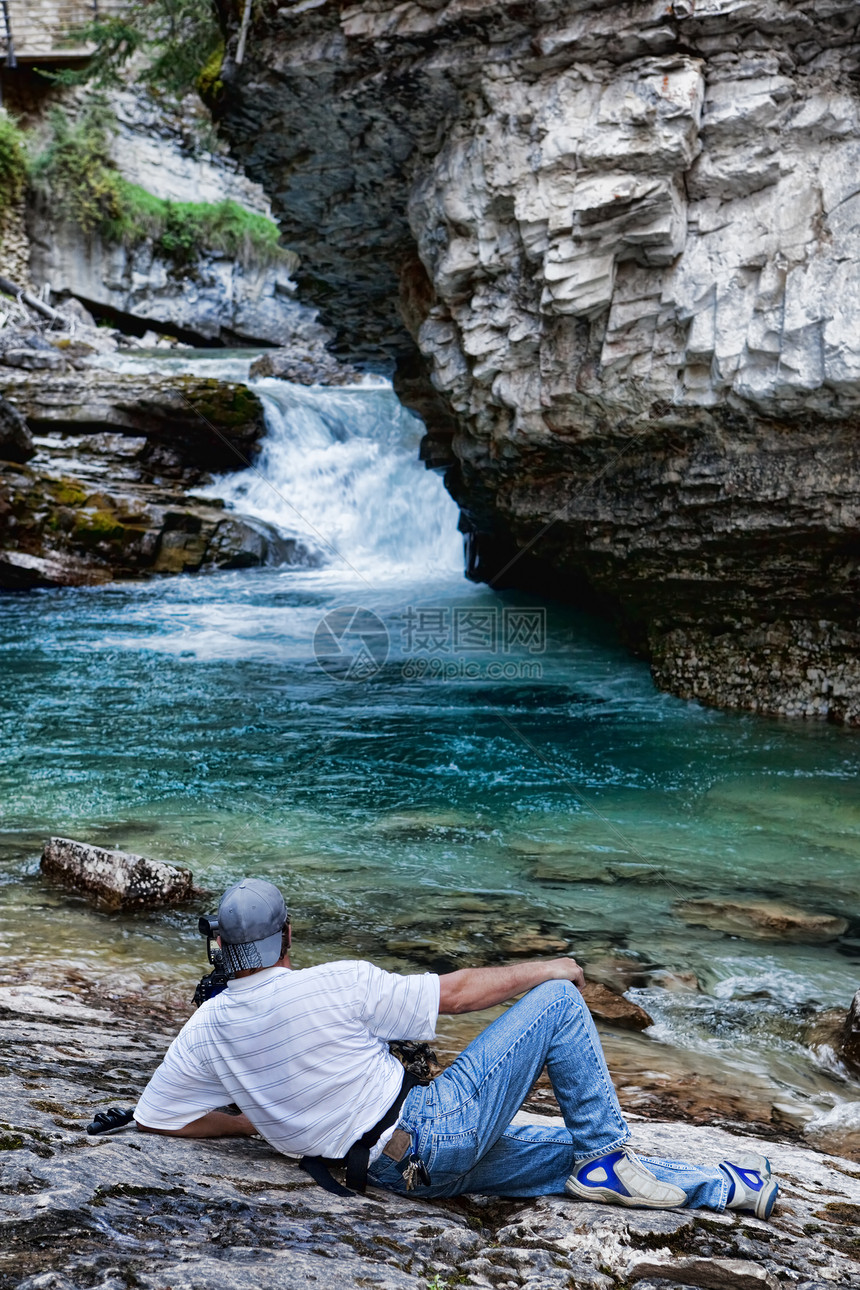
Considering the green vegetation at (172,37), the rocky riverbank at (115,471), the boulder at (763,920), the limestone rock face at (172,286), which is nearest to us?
the boulder at (763,920)

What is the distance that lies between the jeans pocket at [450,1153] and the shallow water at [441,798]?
1.49 metres

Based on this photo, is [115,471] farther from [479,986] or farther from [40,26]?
[40,26]

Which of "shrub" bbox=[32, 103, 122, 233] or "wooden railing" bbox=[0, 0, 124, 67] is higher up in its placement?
"wooden railing" bbox=[0, 0, 124, 67]

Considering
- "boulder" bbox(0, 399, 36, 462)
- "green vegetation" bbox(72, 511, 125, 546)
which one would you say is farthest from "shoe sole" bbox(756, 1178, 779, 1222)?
"boulder" bbox(0, 399, 36, 462)

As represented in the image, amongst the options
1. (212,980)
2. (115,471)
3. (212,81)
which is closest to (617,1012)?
(212,980)

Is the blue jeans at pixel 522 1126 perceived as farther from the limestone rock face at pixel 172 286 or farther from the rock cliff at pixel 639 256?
the limestone rock face at pixel 172 286

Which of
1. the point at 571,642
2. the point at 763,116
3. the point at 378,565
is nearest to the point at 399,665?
the point at 571,642

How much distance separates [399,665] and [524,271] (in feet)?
16.6

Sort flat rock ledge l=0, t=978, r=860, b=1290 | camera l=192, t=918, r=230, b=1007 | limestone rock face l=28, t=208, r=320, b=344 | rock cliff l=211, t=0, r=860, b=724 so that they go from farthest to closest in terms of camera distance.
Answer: limestone rock face l=28, t=208, r=320, b=344
rock cliff l=211, t=0, r=860, b=724
camera l=192, t=918, r=230, b=1007
flat rock ledge l=0, t=978, r=860, b=1290

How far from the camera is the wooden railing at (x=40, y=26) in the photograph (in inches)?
1033

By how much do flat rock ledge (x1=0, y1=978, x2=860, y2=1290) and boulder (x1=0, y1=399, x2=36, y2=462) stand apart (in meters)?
15.2

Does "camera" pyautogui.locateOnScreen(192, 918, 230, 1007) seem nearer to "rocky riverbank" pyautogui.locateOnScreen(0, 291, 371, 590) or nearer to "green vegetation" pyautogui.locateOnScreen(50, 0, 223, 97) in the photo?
"green vegetation" pyautogui.locateOnScreen(50, 0, 223, 97)

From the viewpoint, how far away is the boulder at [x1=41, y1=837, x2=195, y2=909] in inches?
206

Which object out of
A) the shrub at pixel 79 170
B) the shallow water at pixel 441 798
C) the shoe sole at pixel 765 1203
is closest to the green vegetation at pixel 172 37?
the shallow water at pixel 441 798
